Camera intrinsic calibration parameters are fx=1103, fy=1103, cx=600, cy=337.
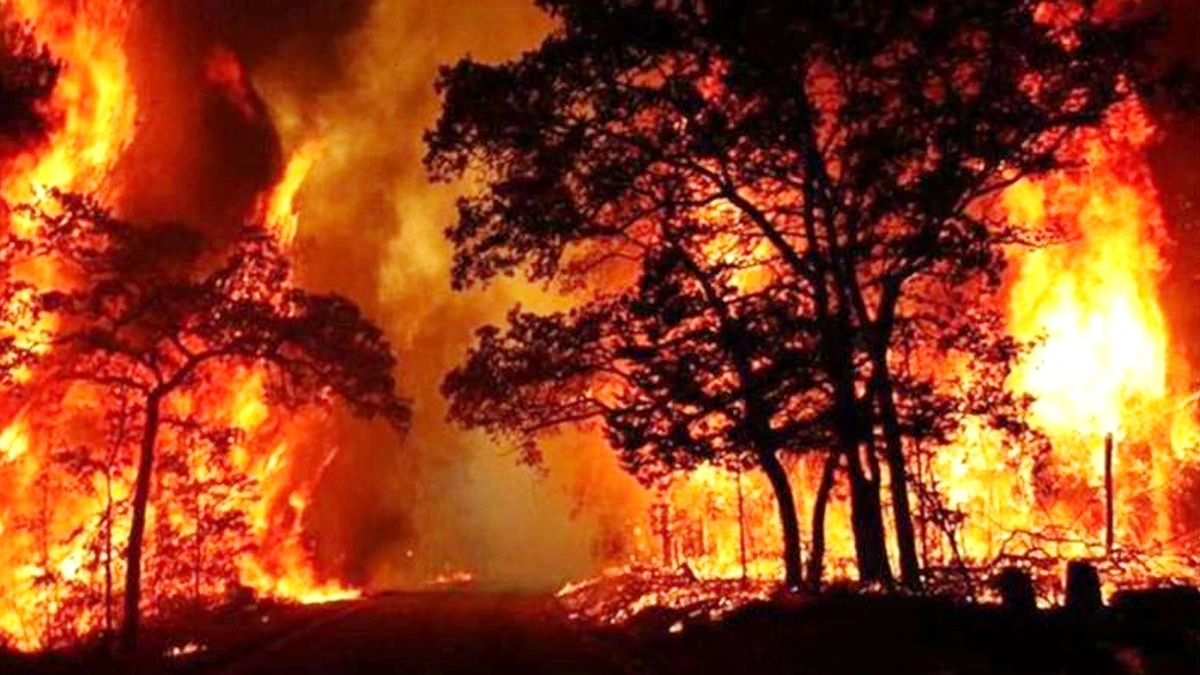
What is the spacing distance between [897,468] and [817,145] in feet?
20.4

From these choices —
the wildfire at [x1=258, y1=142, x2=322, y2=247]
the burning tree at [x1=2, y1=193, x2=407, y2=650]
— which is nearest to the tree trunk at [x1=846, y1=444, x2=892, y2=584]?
the burning tree at [x1=2, y1=193, x2=407, y2=650]

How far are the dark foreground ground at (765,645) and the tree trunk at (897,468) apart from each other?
3.02m

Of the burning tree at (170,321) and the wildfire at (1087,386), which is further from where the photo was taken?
the wildfire at (1087,386)

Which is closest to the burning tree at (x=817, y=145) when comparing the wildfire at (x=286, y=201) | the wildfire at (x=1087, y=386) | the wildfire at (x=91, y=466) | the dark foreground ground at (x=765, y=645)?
the dark foreground ground at (x=765, y=645)

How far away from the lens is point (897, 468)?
20.3m

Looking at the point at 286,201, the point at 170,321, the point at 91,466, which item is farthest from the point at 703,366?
the point at 286,201

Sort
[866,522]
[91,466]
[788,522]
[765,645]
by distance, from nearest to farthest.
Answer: [765,645], [866,522], [788,522], [91,466]

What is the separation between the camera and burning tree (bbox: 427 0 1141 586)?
62.8 feet

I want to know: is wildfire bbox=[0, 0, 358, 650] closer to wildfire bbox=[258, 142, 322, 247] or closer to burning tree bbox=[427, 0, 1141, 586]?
wildfire bbox=[258, 142, 322, 247]

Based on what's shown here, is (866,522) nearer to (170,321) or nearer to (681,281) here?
(681,281)

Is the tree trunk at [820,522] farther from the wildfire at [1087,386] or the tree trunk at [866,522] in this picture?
the wildfire at [1087,386]

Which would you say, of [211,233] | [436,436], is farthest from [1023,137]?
[436,436]

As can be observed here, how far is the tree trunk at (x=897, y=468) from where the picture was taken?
1986 cm

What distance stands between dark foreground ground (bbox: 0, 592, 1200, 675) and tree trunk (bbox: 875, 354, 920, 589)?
3019 millimetres
